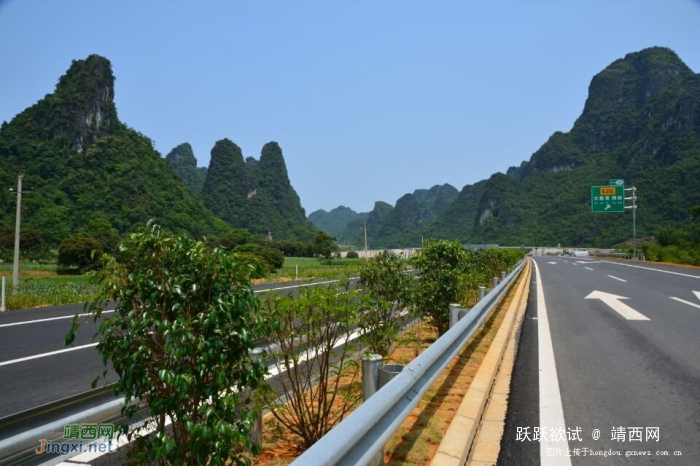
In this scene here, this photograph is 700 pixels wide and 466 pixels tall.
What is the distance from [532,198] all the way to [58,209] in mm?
129653

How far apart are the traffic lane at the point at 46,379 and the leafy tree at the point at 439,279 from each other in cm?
466

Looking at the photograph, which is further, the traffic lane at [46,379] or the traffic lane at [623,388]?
the traffic lane at [46,379]

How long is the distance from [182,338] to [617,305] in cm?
1121

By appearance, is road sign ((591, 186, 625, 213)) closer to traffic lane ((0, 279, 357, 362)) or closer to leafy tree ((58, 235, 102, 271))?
traffic lane ((0, 279, 357, 362))

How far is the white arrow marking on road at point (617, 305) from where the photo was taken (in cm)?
862

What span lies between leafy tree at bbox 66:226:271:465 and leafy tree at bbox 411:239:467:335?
184 inches

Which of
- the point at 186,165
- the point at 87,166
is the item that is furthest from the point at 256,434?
the point at 186,165

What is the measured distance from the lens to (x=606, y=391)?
Result: 13.9ft

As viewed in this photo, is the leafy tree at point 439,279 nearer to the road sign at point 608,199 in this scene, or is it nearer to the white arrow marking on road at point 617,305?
the white arrow marking on road at point 617,305

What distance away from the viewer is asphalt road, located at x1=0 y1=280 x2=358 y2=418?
15.8 feet

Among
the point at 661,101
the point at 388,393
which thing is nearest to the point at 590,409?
the point at 388,393

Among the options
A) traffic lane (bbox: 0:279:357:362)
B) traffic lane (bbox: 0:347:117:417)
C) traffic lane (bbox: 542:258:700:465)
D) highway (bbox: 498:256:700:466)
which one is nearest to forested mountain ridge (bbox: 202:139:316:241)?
traffic lane (bbox: 0:279:357:362)

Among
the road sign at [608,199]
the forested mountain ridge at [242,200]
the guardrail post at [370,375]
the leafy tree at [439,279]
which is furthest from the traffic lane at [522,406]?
the forested mountain ridge at [242,200]

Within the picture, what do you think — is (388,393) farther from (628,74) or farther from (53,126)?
(628,74)
